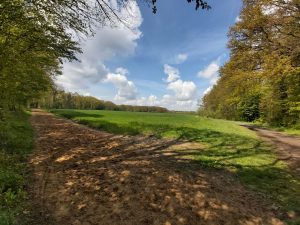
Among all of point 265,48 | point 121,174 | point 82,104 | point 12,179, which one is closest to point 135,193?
point 121,174

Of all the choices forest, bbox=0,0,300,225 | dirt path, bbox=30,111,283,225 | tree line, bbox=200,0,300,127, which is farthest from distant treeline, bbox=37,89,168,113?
dirt path, bbox=30,111,283,225

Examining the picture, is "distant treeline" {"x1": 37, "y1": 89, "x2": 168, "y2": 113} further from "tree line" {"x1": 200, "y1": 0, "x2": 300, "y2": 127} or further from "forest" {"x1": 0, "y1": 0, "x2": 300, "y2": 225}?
"forest" {"x1": 0, "y1": 0, "x2": 300, "y2": 225}

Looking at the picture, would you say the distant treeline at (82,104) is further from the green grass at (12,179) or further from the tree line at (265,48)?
the green grass at (12,179)

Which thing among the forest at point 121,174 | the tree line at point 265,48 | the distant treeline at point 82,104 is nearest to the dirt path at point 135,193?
the forest at point 121,174

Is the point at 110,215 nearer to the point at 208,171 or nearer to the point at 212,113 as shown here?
the point at 208,171

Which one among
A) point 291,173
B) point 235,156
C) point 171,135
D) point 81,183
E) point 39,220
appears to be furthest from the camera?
point 171,135

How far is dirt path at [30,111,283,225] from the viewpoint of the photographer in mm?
5211

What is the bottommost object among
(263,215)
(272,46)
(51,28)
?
(263,215)

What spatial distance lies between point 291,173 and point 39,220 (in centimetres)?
836

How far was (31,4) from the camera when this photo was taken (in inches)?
323

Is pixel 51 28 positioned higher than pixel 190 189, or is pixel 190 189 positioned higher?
pixel 51 28

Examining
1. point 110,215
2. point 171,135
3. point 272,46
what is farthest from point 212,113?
point 110,215

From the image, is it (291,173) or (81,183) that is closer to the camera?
(81,183)

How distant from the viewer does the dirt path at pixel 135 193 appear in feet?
17.1
